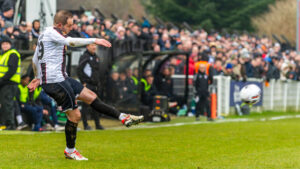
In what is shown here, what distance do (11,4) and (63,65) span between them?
38.6ft

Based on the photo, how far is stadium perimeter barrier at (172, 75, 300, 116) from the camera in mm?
22250

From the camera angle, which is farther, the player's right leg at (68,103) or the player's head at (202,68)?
the player's head at (202,68)

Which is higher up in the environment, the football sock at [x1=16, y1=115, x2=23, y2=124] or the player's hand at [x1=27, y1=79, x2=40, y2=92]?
the player's hand at [x1=27, y1=79, x2=40, y2=92]

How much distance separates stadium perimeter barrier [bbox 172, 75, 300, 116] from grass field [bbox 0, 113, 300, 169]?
639cm

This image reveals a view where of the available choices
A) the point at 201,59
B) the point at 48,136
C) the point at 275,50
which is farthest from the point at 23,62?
the point at 275,50

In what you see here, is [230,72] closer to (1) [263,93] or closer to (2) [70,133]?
(1) [263,93]

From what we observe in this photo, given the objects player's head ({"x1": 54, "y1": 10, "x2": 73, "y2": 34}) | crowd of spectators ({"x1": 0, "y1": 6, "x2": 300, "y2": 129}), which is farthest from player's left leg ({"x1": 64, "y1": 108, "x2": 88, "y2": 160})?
crowd of spectators ({"x1": 0, "y1": 6, "x2": 300, "y2": 129})

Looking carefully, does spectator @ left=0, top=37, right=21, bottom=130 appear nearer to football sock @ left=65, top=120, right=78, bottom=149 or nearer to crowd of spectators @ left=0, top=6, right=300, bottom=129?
crowd of spectators @ left=0, top=6, right=300, bottom=129

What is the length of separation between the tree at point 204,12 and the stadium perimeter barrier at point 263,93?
21899 millimetres

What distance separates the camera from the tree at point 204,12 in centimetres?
5119

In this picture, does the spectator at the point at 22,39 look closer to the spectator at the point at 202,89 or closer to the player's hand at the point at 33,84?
the spectator at the point at 202,89

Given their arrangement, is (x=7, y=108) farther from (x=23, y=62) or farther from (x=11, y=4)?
(x=11, y=4)

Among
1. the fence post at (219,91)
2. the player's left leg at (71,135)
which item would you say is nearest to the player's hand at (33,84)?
the player's left leg at (71,135)

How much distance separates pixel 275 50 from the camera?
114 ft
